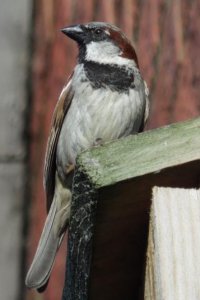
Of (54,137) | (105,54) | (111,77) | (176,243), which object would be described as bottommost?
(176,243)

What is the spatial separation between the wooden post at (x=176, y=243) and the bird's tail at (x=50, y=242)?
2.32ft

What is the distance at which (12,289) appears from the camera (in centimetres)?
316

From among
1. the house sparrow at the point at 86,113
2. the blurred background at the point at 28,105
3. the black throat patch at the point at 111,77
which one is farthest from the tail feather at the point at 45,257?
the blurred background at the point at 28,105

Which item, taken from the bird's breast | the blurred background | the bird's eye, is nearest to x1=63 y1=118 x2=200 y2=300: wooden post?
the bird's breast

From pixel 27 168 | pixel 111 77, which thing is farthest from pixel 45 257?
pixel 27 168

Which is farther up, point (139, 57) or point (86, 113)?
point (139, 57)

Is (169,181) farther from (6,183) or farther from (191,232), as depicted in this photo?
(6,183)

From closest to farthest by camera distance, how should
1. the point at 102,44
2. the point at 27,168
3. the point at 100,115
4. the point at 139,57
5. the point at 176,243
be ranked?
the point at 176,243 → the point at 100,115 → the point at 102,44 → the point at 139,57 → the point at 27,168

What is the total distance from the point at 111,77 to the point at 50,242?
39 centimetres

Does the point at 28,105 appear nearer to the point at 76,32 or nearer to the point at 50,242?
the point at 76,32

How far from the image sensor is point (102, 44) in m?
2.44

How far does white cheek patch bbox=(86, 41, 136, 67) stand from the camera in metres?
2.33

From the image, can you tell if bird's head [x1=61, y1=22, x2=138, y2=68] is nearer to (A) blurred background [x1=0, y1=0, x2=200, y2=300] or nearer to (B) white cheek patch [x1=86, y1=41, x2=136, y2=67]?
(B) white cheek patch [x1=86, y1=41, x2=136, y2=67]

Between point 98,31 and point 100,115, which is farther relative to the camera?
point 98,31
